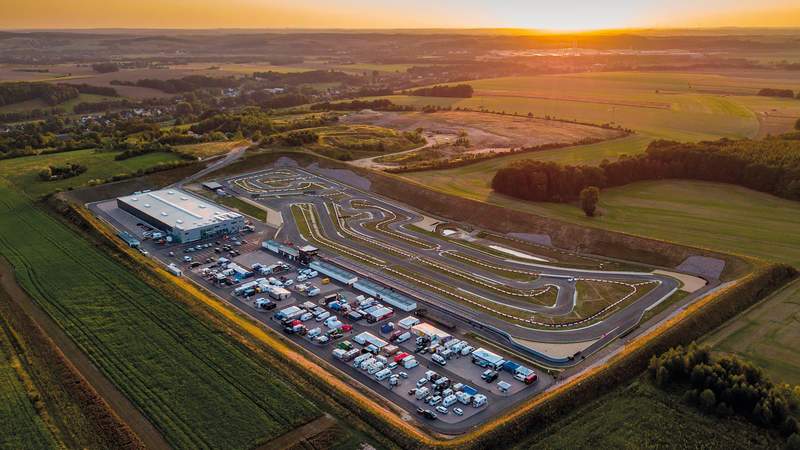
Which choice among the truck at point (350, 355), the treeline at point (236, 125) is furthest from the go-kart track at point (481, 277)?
the treeline at point (236, 125)

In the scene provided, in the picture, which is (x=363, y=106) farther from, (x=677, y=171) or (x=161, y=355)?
(x=161, y=355)

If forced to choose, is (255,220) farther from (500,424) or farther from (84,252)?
(500,424)

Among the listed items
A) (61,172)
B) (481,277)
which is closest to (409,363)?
(481,277)

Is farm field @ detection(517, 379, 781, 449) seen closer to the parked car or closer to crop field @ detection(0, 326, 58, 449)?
the parked car

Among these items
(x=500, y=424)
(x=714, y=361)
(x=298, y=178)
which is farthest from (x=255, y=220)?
(x=714, y=361)

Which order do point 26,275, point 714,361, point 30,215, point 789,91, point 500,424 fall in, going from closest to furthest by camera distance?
point 500,424
point 714,361
point 26,275
point 30,215
point 789,91

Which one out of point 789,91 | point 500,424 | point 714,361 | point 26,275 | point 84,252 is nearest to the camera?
point 500,424
